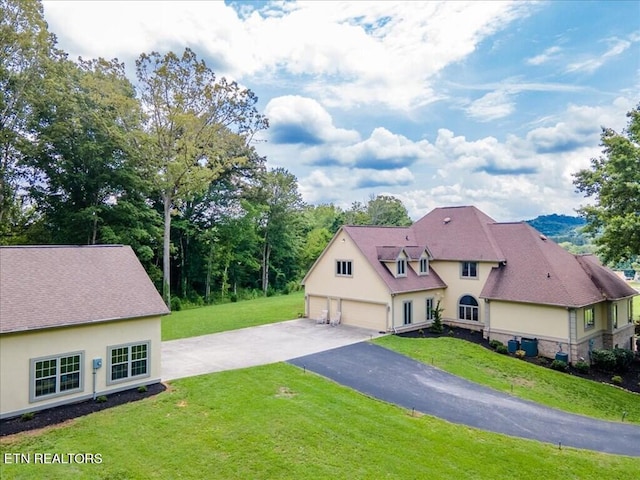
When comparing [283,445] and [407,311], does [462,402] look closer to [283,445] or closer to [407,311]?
[283,445]

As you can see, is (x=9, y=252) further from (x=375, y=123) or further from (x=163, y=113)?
(x=375, y=123)

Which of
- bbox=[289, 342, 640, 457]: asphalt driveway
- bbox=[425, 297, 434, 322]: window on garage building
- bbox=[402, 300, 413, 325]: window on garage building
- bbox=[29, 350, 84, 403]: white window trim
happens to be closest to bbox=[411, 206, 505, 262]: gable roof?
bbox=[425, 297, 434, 322]: window on garage building

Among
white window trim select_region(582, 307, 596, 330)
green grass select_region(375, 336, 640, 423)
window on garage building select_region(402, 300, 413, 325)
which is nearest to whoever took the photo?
green grass select_region(375, 336, 640, 423)

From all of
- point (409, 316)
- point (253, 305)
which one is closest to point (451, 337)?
point (409, 316)

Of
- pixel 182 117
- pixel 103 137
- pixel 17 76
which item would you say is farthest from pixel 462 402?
pixel 17 76

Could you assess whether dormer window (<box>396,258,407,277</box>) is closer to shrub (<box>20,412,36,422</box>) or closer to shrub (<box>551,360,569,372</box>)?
shrub (<box>551,360,569,372</box>)

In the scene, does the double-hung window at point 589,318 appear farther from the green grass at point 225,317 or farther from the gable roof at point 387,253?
the green grass at point 225,317
